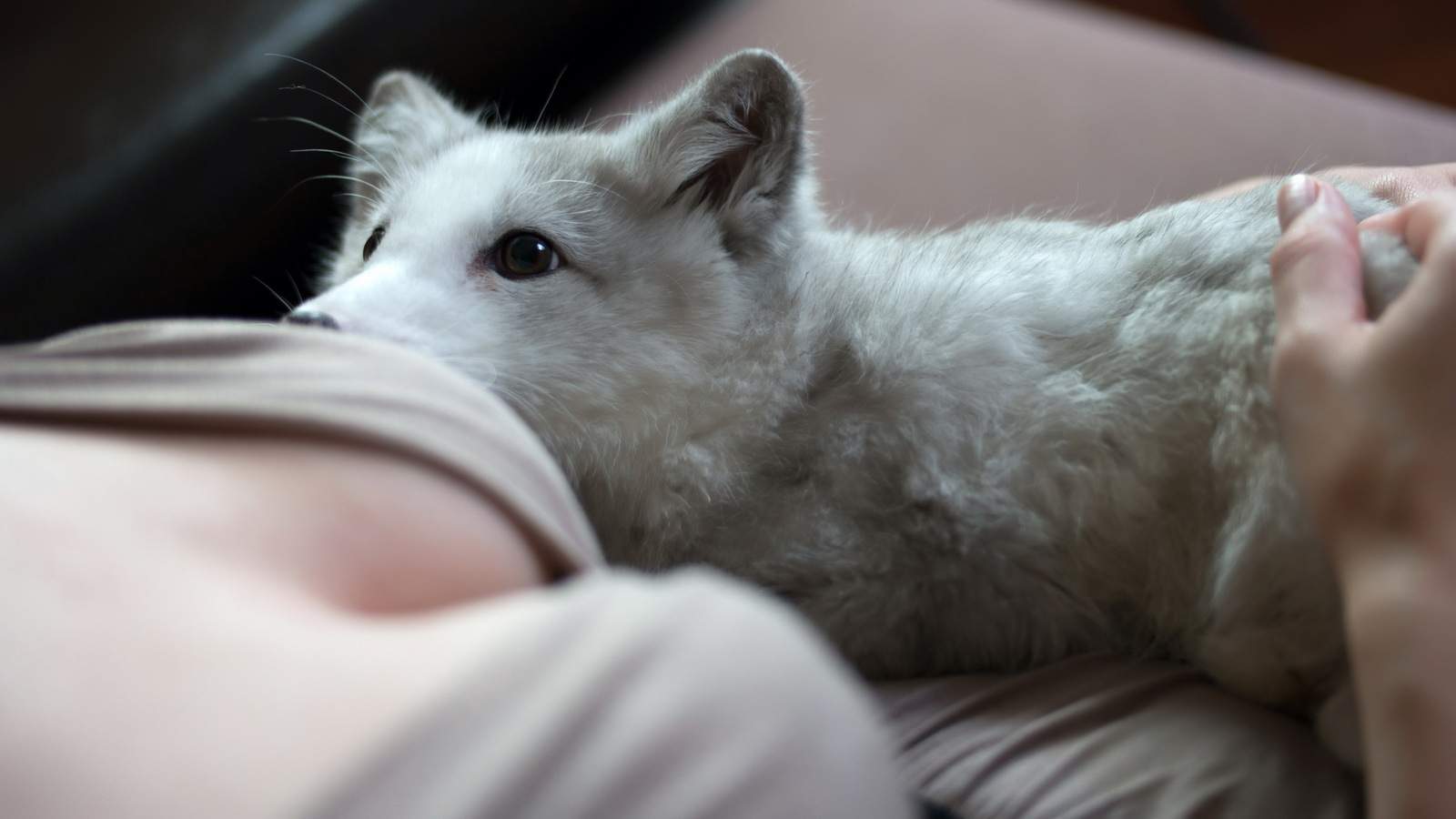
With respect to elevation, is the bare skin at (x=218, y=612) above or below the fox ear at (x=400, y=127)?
below

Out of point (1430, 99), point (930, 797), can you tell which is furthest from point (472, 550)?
point (1430, 99)

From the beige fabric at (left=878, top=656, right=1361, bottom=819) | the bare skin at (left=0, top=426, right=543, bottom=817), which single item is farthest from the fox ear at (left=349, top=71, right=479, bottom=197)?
the beige fabric at (left=878, top=656, right=1361, bottom=819)

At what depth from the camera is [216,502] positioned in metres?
0.52

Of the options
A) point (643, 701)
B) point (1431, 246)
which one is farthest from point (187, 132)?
point (1431, 246)

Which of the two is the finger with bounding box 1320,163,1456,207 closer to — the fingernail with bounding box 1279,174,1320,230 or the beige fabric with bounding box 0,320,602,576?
the fingernail with bounding box 1279,174,1320,230

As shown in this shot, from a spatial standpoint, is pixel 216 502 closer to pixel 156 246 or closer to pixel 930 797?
pixel 930 797

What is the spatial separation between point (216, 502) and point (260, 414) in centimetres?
6

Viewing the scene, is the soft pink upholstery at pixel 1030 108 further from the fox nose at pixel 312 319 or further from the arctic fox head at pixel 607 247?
the fox nose at pixel 312 319

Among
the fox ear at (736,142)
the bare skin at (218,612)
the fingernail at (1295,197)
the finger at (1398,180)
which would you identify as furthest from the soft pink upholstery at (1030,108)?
the bare skin at (218,612)

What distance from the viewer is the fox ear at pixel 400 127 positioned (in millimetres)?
1154

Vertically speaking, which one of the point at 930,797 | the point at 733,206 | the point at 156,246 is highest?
the point at 733,206

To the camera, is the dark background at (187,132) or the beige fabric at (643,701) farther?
the dark background at (187,132)

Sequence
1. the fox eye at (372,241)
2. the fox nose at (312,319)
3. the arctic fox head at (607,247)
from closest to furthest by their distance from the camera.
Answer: the fox nose at (312,319) → the arctic fox head at (607,247) → the fox eye at (372,241)

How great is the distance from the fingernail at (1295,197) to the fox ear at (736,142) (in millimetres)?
429
